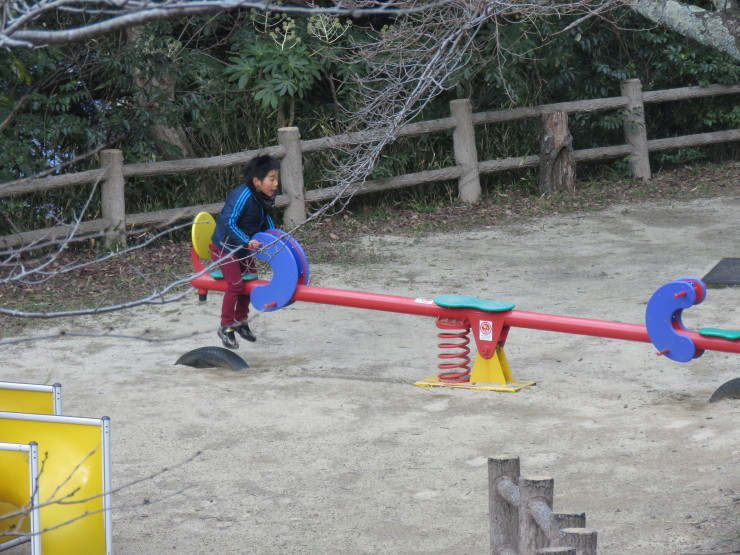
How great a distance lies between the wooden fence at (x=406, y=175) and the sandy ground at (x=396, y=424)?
162 cm

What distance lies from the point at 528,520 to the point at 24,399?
2.22 metres

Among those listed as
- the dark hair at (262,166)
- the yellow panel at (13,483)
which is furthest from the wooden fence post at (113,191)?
the yellow panel at (13,483)

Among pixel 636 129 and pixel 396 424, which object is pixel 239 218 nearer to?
pixel 396 424

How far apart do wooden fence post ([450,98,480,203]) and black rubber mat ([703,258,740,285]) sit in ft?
11.1

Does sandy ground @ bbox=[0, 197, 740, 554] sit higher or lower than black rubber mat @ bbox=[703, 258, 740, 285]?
lower

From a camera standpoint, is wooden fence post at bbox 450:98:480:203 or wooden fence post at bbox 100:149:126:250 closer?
wooden fence post at bbox 100:149:126:250

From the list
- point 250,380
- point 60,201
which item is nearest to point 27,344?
point 250,380

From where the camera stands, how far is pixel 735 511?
4086 mm

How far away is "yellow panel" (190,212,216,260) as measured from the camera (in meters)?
6.57

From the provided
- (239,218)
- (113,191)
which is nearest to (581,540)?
(239,218)

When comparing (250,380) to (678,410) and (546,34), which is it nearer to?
(678,410)

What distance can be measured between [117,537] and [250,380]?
6.81ft

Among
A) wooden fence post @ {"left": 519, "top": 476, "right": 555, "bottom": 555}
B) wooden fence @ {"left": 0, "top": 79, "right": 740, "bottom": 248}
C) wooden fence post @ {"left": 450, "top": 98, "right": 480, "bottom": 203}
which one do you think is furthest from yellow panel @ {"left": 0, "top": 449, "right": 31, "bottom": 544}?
wooden fence post @ {"left": 450, "top": 98, "right": 480, "bottom": 203}

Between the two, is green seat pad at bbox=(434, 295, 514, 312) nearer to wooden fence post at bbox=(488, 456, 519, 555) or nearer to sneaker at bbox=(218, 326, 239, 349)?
sneaker at bbox=(218, 326, 239, 349)
